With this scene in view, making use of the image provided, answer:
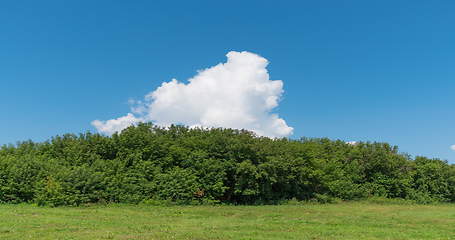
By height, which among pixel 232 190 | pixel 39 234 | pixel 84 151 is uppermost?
pixel 84 151

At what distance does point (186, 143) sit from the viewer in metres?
33.1

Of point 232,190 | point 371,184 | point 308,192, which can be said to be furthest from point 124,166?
point 371,184

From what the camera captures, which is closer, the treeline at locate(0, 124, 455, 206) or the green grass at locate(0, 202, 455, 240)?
the green grass at locate(0, 202, 455, 240)

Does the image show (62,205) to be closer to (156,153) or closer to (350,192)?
(156,153)

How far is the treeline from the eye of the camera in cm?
2823

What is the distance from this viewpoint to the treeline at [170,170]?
28.2 m

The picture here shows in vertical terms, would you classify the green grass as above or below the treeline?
below

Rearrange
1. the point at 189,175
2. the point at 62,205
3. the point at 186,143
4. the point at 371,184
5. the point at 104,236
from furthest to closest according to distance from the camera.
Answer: the point at 371,184, the point at 186,143, the point at 189,175, the point at 62,205, the point at 104,236

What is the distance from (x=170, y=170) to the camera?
31375mm

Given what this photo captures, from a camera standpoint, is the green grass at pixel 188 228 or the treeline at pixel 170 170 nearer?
the green grass at pixel 188 228

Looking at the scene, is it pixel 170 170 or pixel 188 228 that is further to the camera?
pixel 170 170

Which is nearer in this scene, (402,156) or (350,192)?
(350,192)

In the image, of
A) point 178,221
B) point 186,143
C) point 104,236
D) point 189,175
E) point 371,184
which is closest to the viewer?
point 104,236

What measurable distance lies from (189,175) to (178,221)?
36.8 feet
